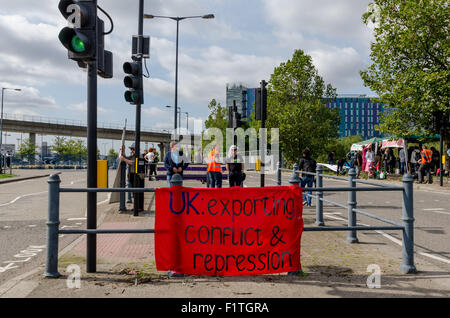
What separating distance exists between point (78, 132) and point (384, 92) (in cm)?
5923

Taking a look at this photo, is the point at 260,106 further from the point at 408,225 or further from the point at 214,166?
the point at 408,225

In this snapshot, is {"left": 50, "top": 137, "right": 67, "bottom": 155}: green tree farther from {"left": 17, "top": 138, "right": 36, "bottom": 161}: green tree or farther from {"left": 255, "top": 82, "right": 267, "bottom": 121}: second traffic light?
{"left": 255, "top": 82, "right": 267, "bottom": 121}: second traffic light

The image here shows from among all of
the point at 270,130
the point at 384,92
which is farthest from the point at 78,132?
the point at 384,92

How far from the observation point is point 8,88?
46531mm

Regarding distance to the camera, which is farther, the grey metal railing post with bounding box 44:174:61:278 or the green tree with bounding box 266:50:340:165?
the green tree with bounding box 266:50:340:165

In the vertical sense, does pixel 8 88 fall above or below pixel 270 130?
above

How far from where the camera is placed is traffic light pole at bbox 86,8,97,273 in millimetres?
5090

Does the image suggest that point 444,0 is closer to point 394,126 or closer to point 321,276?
point 394,126

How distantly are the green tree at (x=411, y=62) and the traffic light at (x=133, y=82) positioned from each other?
1766cm

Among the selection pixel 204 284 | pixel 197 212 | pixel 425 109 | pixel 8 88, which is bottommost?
pixel 204 284

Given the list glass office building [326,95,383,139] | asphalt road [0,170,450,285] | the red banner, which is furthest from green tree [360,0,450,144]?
glass office building [326,95,383,139]

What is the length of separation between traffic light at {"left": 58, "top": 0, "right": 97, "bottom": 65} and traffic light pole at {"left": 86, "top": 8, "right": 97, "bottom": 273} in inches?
7.3

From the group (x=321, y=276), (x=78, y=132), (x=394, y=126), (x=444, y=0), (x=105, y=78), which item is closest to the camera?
(x=321, y=276)
